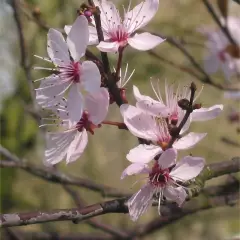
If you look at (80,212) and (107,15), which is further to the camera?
(107,15)

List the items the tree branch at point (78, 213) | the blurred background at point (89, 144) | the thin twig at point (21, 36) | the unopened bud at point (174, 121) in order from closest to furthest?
the tree branch at point (78, 213) → the unopened bud at point (174, 121) → the thin twig at point (21, 36) → the blurred background at point (89, 144)

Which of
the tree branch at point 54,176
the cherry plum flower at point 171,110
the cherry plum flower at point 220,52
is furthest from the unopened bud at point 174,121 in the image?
the cherry plum flower at point 220,52

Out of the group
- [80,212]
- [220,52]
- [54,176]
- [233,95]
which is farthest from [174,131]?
[220,52]

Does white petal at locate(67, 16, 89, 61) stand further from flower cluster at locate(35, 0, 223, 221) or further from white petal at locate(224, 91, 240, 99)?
white petal at locate(224, 91, 240, 99)

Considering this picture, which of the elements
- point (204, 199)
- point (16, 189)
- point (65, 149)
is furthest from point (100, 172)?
point (65, 149)

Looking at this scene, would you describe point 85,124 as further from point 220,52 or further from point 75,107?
point 220,52

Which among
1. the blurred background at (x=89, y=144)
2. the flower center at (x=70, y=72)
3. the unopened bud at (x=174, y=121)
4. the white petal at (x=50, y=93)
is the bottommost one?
the blurred background at (x=89, y=144)

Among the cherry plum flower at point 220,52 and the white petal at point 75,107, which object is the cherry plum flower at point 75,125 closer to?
the white petal at point 75,107
